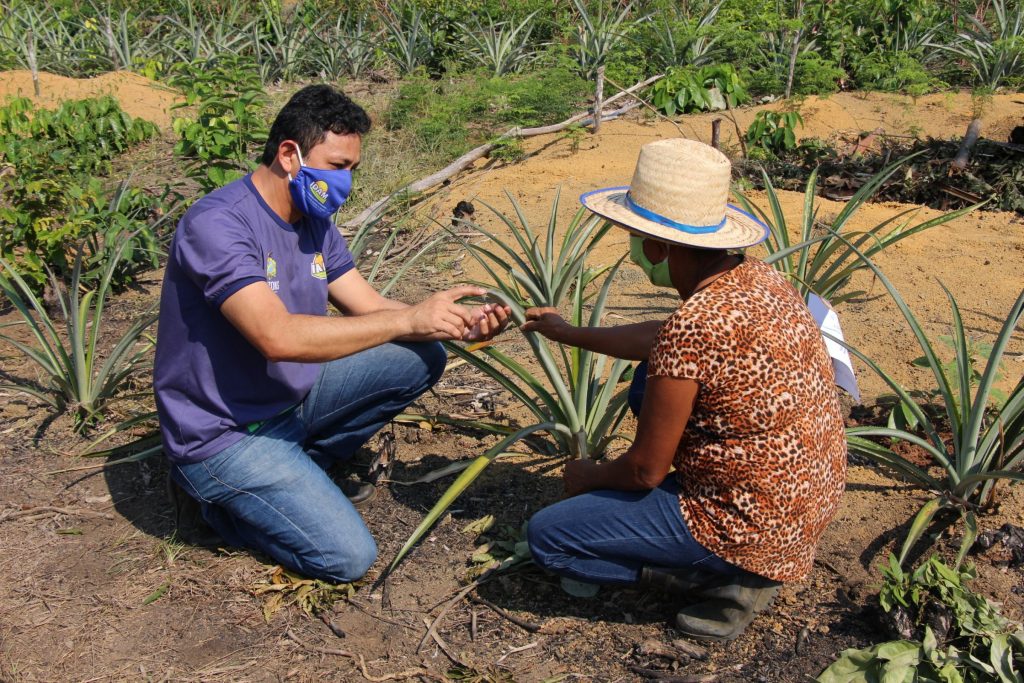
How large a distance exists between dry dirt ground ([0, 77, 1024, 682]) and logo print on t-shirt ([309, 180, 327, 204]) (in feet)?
3.34

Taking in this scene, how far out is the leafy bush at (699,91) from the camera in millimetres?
7008

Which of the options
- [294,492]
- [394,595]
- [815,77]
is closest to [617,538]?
[394,595]

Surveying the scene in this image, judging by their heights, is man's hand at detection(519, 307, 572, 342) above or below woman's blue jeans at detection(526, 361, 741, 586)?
above

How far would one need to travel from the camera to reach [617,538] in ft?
7.18

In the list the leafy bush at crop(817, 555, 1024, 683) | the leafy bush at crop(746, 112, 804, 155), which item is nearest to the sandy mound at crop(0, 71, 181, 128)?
the leafy bush at crop(746, 112, 804, 155)

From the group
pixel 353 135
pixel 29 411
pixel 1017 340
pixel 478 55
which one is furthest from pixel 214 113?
pixel 478 55

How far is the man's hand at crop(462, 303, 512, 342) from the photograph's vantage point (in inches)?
107

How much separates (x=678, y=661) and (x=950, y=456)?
47.8 inches

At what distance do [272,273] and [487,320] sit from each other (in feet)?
2.17

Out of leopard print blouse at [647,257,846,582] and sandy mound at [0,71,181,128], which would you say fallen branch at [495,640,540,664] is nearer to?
leopard print blouse at [647,257,846,582]

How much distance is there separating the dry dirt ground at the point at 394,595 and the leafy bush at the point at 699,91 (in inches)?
155

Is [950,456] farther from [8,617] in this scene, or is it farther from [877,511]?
[8,617]

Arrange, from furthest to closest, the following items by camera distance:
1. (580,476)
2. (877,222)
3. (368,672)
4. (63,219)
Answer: (877,222) < (63,219) < (580,476) < (368,672)

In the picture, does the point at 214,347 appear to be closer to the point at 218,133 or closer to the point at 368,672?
the point at 368,672
